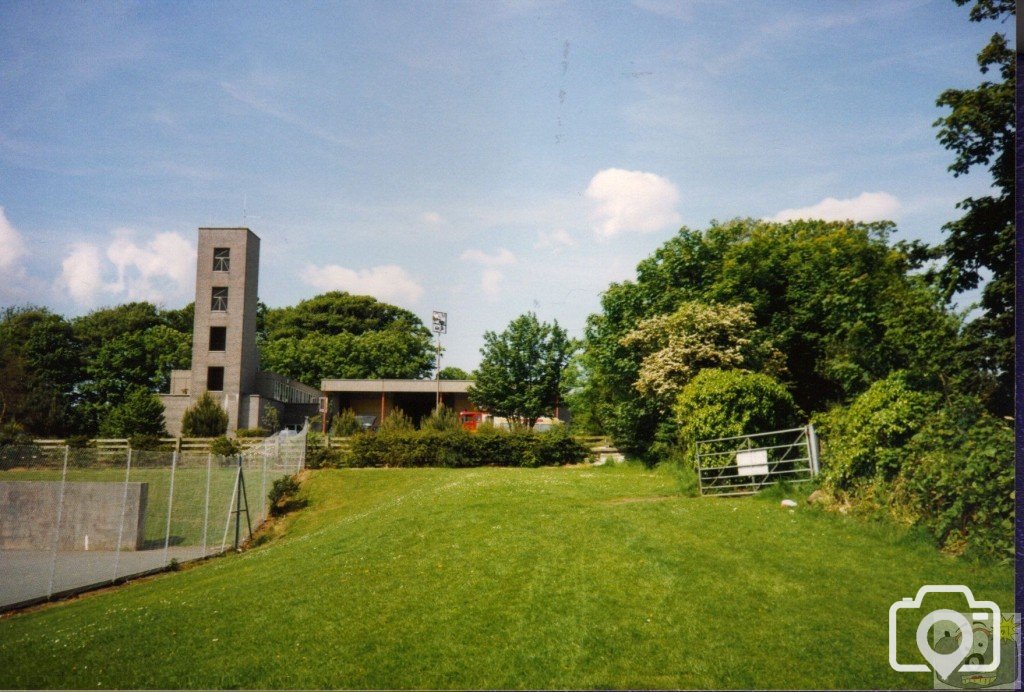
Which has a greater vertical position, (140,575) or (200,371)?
(200,371)

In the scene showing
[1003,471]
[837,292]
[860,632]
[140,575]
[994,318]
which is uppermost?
[837,292]

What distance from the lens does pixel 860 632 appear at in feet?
24.1

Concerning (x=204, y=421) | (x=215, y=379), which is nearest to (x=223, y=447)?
(x=204, y=421)

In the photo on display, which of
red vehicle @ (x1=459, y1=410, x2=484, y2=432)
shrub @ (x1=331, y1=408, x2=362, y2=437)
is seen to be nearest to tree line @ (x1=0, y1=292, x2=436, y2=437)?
shrub @ (x1=331, y1=408, x2=362, y2=437)

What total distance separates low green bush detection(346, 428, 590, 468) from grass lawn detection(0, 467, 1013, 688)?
50.2ft

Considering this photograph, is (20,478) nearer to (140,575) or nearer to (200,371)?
(140,575)

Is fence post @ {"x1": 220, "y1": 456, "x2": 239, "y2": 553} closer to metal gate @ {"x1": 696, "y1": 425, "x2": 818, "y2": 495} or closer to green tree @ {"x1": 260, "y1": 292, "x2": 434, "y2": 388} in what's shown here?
metal gate @ {"x1": 696, "y1": 425, "x2": 818, "y2": 495}

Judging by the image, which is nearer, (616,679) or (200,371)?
(616,679)

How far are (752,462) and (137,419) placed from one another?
32.0 m

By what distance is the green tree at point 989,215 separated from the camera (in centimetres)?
1333

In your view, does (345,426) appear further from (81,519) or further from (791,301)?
(791,301)

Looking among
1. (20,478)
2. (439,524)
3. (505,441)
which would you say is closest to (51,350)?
(20,478)

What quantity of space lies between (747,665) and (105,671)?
23.8 feet

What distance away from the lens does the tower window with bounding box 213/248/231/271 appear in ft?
138
